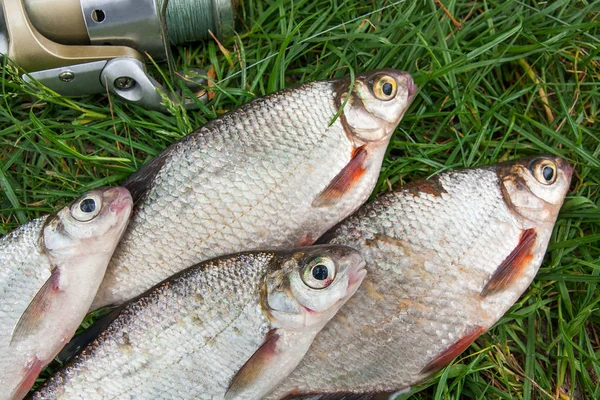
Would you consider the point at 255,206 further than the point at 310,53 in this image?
No

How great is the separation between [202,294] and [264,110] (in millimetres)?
806

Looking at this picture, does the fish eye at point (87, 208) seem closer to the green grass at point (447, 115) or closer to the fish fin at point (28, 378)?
the green grass at point (447, 115)

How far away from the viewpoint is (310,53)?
298 centimetres

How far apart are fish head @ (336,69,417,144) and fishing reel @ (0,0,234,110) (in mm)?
737

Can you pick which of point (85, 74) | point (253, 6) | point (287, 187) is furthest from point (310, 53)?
point (85, 74)

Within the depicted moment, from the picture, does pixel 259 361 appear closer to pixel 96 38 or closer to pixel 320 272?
pixel 320 272

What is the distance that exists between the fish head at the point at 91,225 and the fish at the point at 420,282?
83 centimetres

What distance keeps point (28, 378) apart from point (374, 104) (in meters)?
1.78

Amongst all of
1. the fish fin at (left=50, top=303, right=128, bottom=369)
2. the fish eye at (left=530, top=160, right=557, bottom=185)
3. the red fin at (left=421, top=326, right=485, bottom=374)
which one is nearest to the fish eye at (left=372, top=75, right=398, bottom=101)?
the fish eye at (left=530, top=160, right=557, bottom=185)

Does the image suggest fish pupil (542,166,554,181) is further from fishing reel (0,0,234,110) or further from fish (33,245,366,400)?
fishing reel (0,0,234,110)

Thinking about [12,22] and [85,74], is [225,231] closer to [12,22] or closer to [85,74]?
[85,74]

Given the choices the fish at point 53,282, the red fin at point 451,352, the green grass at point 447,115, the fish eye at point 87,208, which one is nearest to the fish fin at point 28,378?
the fish at point 53,282

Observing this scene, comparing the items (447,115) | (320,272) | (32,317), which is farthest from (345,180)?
(32,317)

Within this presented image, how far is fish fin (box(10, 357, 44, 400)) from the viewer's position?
7.64ft
